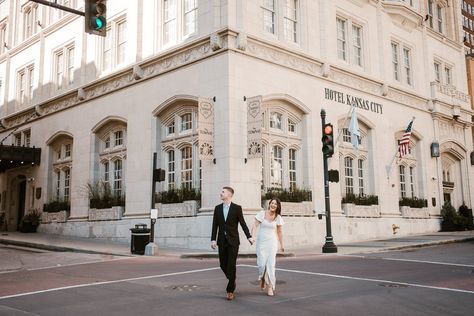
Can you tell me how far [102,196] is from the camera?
24.6 metres

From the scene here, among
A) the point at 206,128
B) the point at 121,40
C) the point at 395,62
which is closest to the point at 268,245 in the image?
the point at 206,128

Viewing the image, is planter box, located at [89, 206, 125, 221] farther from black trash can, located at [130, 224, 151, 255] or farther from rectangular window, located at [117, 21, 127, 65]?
rectangular window, located at [117, 21, 127, 65]

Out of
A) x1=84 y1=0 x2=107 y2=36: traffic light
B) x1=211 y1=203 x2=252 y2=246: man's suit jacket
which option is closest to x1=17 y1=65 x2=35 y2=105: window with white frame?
x1=84 y1=0 x2=107 y2=36: traffic light

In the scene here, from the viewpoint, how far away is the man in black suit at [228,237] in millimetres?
8211

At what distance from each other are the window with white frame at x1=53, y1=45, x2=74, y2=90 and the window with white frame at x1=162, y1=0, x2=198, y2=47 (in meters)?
8.38

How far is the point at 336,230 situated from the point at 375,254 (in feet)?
18.0

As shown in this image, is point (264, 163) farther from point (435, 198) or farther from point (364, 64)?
point (435, 198)

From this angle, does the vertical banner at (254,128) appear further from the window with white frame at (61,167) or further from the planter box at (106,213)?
the window with white frame at (61,167)

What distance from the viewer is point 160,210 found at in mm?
20969

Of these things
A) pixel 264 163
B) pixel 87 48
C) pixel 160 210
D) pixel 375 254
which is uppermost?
pixel 87 48

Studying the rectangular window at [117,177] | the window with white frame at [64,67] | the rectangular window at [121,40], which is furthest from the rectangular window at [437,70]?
the window with white frame at [64,67]

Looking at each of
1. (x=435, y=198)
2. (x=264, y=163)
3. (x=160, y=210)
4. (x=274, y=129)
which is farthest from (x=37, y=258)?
(x=435, y=198)

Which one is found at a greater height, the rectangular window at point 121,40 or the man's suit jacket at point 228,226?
the rectangular window at point 121,40

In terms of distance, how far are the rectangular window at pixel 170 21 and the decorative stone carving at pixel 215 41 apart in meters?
3.28
